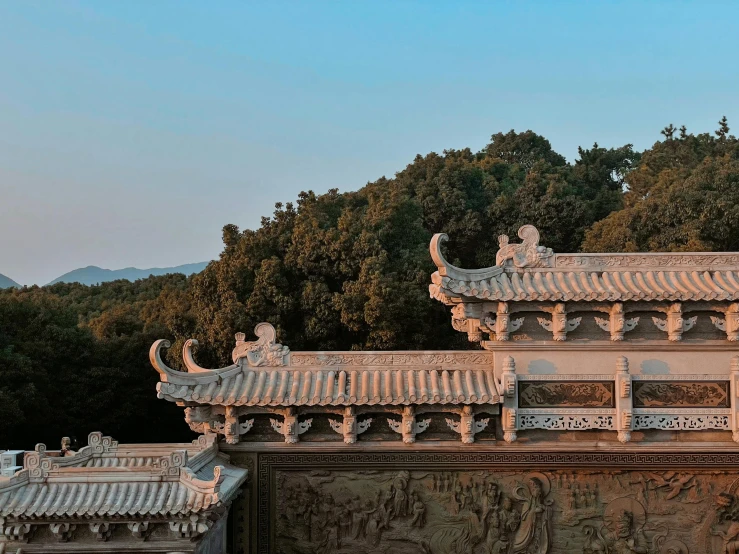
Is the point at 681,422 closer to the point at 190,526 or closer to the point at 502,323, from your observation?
the point at 502,323

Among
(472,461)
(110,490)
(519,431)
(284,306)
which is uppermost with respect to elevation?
(284,306)

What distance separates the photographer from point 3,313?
17.4m

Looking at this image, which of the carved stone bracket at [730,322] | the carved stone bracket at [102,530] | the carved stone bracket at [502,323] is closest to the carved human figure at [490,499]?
the carved stone bracket at [502,323]

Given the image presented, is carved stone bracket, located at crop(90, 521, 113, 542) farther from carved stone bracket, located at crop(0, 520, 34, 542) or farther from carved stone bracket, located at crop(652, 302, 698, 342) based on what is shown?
carved stone bracket, located at crop(652, 302, 698, 342)

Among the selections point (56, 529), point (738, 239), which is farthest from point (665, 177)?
point (56, 529)

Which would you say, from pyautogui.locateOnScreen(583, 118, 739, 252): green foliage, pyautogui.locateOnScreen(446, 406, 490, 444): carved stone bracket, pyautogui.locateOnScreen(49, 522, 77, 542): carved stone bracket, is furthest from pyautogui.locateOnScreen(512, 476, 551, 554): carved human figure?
pyautogui.locateOnScreen(583, 118, 739, 252): green foliage

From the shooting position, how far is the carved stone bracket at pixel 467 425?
837cm

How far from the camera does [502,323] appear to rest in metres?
8.41

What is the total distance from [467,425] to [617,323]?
1.96 metres

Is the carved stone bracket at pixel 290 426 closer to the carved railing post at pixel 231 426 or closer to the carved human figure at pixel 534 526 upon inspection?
the carved railing post at pixel 231 426

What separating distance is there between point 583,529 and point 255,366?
407 centimetres

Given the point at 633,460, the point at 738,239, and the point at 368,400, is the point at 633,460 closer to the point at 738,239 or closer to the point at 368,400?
the point at 368,400

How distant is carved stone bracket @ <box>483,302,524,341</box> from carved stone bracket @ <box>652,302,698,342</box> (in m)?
1.51

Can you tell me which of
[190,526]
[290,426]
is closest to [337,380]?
[290,426]
